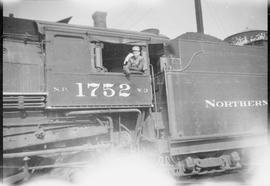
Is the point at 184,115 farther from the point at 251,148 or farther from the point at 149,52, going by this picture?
the point at 251,148

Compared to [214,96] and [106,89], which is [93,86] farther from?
[214,96]

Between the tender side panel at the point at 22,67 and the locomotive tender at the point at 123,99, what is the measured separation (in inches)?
0.7

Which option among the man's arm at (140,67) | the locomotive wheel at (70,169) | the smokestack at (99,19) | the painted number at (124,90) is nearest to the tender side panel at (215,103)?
the man's arm at (140,67)

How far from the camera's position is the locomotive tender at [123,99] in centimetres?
491

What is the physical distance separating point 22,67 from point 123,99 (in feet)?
6.31

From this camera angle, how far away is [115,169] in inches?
212

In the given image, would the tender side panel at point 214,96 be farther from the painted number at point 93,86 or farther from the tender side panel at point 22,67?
the tender side panel at point 22,67

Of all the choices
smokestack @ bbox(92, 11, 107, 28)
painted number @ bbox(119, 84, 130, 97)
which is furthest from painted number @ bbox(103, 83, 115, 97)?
smokestack @ bbox(92, 11, 107, 28)

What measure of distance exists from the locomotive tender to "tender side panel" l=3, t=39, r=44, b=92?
17 millimetres

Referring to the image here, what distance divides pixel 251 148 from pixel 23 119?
500 cm

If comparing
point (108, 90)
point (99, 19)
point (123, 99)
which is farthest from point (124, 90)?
point (99, 19)

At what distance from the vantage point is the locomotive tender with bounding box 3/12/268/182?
491 cm

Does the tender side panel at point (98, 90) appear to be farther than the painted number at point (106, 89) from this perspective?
No

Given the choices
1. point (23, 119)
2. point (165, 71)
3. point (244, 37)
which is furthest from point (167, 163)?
point (244, 37)
